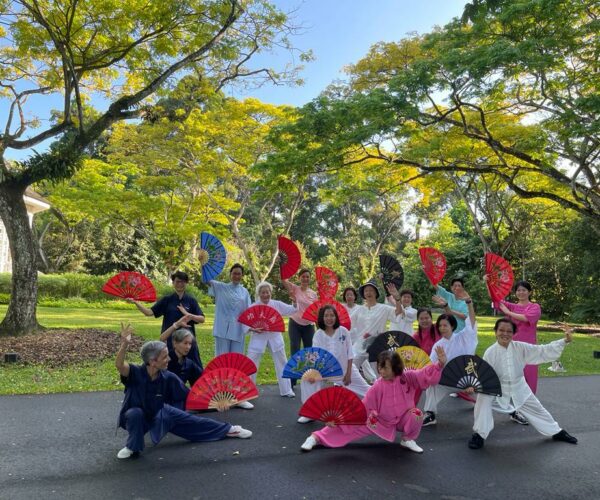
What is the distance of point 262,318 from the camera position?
6.47 m

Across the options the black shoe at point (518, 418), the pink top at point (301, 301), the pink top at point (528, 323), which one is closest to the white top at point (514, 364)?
the black shoe at point (518, 418)

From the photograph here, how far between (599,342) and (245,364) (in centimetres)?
1386

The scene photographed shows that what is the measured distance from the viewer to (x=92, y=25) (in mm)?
10469

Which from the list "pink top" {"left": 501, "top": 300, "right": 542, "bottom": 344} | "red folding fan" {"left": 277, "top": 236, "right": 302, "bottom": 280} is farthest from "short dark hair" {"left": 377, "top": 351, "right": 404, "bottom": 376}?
"red folding fan" {"left": 277, "top": 236, "right": 302, "bottom": 280}

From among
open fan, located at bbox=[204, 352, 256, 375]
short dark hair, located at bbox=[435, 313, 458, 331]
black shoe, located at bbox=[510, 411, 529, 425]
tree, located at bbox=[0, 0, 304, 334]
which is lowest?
black shoe, located at bbox=[510, 411, 529, 425]

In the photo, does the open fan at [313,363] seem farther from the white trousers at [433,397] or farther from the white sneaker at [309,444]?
the white trousers at [433,397]

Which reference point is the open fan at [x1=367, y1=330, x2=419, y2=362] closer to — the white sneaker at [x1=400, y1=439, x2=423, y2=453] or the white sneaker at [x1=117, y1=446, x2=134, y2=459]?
the white sneaker at [x1=400, y1=439, x2=423, y2=453]

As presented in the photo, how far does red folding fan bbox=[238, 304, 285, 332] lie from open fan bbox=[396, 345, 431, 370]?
1.61 m

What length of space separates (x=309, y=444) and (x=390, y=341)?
210 cm

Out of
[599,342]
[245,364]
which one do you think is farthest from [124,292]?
[599,342]

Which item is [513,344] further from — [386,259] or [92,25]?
[92,25]

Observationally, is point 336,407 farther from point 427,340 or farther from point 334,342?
point 427,340

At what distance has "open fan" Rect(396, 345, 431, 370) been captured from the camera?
5.71 m

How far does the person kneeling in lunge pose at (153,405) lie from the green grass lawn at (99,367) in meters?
2.61
